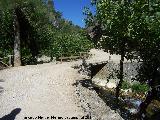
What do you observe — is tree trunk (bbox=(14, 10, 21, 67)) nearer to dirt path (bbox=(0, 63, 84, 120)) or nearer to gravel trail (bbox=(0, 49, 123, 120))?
dirt path (bbox=(0, 63, 84, 120))

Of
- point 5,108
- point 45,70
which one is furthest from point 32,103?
point 45,70

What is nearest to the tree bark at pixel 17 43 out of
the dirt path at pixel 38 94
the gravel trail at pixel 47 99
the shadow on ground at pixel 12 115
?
the dirt path at pixel 38 94

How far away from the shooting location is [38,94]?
20344 mm

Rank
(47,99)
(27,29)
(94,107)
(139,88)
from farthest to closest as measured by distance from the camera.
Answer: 1. (27,29)
2. (139,88)
3. (47,99)
4. (94,107)

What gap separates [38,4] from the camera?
1524 inches

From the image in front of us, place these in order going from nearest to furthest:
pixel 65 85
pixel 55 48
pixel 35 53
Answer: pixel 65 85 → pixel 35 53 → pixel 55 48

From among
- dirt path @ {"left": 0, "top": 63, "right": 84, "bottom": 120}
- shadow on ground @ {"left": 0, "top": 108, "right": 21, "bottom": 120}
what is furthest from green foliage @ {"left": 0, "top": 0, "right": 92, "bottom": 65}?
shadow on ground @ {"left": 0, "top": 108, "right": 21, "bottom": 120}

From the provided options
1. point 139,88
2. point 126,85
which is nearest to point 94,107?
point 139,88

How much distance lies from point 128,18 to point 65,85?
306 inches

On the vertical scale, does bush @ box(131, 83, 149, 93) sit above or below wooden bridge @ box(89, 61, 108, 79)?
below

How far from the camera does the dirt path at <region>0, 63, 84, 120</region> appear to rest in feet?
53.4

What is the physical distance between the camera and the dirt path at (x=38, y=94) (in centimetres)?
1628

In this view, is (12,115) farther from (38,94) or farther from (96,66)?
(96,66)

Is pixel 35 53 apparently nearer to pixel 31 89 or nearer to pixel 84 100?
pixel 31 89
